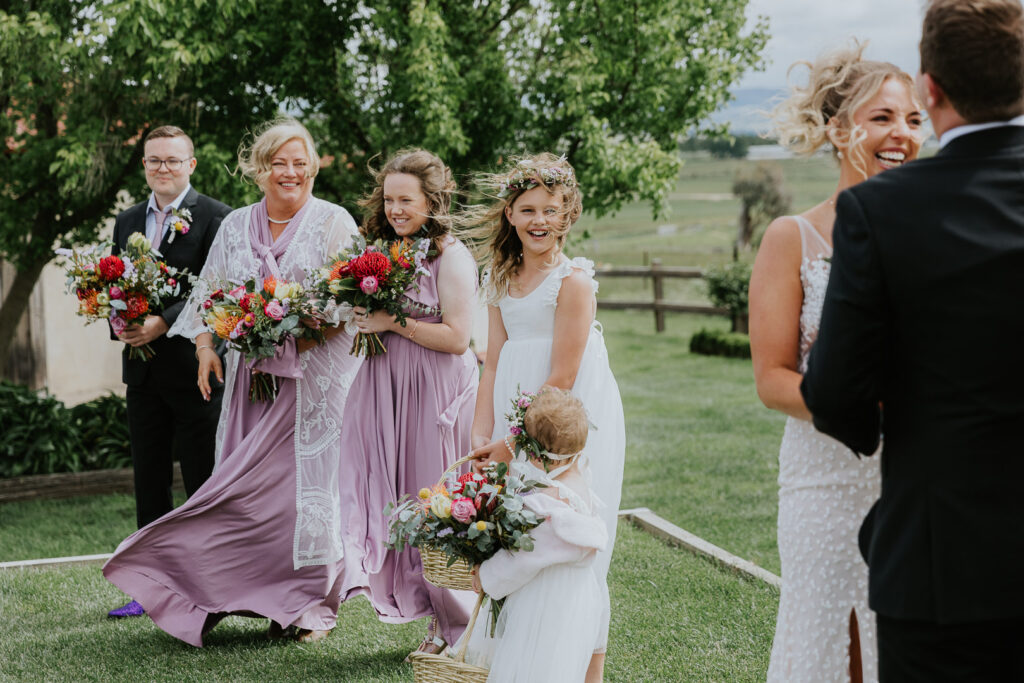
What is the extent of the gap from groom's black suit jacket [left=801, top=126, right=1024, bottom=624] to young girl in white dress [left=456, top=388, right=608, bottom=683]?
168cm

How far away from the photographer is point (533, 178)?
4250 mm

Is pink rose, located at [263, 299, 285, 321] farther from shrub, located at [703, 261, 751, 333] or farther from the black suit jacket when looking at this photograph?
shrub, located at [703, 261, 751, 333]

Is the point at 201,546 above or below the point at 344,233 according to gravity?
below

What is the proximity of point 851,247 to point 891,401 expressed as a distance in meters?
0.33

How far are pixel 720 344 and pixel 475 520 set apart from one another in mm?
14617

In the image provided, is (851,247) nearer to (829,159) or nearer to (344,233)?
(829,159)

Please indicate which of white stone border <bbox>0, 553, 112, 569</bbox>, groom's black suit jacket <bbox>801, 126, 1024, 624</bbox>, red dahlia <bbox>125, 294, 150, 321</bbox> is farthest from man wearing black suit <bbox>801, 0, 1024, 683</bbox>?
white stone border <bbox>0, 553, 112, 569</bbox>

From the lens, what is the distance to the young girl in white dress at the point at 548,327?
13.7ft

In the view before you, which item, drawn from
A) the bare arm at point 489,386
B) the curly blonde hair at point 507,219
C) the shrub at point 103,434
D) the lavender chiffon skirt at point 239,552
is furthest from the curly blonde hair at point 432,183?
the shrub at point 103,434

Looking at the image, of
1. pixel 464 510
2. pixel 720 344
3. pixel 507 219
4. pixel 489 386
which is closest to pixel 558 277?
pixel 507 219

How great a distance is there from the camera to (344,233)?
17.5 feet

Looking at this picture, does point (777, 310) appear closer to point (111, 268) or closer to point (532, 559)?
point (532, 559)

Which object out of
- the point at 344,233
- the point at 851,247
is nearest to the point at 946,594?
the point at 851,247

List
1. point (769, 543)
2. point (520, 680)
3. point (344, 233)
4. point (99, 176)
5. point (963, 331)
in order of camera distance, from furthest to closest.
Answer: point (99, 176) → point (769, 543) → point (344, 233) → point (520, 680) → point (963, 331)
